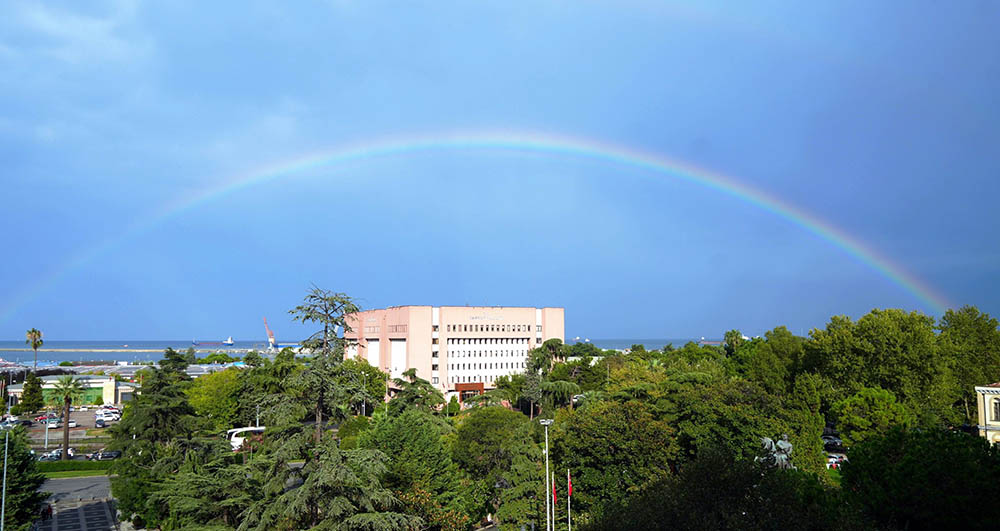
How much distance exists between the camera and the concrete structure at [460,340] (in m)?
88.1

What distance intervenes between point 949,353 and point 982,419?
14.8m

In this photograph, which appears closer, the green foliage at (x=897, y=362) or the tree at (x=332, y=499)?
the tree at (x=332, y=499)

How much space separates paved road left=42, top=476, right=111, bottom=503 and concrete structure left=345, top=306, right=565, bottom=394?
41.0 metres

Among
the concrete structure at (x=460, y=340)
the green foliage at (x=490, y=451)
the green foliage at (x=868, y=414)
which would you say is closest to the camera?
the green foliage at (x=490, y=451)

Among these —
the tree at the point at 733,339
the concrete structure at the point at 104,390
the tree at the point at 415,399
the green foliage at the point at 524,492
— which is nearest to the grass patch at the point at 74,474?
the tree at the point at 415,399

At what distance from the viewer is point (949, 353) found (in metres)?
53.8

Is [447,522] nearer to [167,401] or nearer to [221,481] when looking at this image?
[221,481]

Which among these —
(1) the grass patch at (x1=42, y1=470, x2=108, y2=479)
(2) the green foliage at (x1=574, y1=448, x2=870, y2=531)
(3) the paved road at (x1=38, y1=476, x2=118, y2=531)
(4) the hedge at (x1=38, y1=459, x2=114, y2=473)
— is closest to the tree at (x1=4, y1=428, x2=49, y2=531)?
(3) the paved road at (x1=38, y1=476, x2=118, y2=531)

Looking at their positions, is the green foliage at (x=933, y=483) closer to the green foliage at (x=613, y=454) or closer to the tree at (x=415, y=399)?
the green foliage at (x=613, y=454)

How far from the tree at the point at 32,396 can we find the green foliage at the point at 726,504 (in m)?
91.3

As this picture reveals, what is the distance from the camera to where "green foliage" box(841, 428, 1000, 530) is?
18688 millimetres

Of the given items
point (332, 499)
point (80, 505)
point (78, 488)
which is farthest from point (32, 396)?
point (332, 499)

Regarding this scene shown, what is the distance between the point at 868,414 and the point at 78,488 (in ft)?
194

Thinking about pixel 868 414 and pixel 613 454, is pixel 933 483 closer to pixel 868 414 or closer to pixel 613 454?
pixel 613 454
